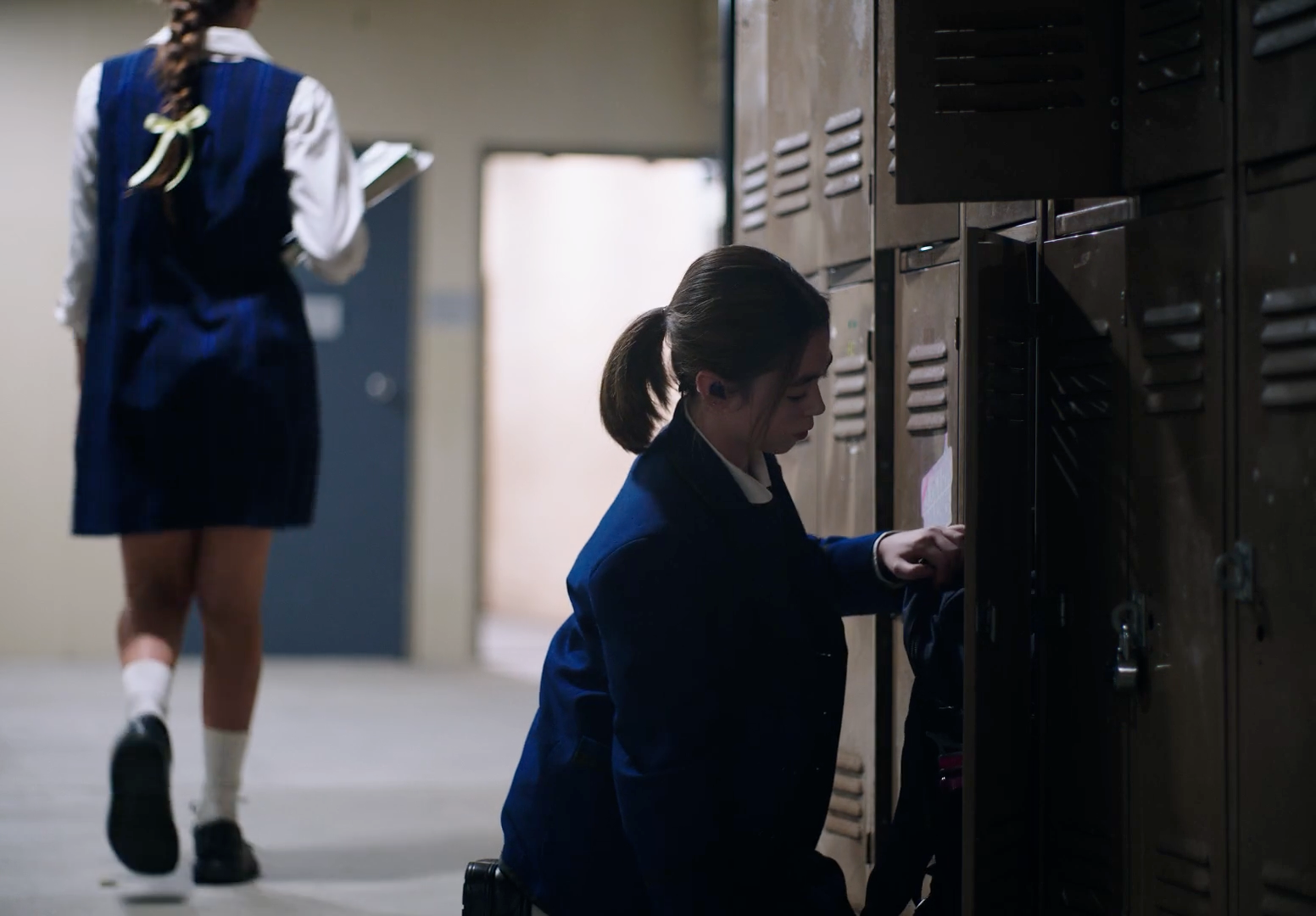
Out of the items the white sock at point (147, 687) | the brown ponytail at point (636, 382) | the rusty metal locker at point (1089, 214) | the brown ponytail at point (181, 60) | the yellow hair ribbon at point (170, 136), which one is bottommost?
the white sock at point (147, 687)

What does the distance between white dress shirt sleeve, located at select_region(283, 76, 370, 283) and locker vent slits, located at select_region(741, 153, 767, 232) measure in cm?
60

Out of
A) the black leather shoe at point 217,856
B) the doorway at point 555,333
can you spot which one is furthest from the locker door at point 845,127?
the doorway at point 555,333

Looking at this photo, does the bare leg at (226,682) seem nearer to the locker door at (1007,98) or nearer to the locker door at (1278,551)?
the locker door at (1007,98)

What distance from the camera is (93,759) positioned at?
3.19 metres

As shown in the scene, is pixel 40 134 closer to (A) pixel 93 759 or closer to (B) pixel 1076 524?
(A) pixel 93 759

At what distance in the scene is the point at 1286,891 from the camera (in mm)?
1276

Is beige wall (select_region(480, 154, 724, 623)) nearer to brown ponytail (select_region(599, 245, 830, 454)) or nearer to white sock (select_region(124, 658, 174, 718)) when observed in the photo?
white sock (select_region(124, 658, 174, 718))

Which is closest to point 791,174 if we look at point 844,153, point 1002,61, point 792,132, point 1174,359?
point 792,132

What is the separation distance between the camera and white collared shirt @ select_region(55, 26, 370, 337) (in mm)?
2178

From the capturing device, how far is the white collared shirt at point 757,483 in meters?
1.50

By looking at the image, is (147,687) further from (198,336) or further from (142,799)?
A: (198,336)

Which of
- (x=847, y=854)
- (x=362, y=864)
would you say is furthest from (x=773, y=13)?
(x=362, y=864)

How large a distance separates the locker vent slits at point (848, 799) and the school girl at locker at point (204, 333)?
2.93 feet

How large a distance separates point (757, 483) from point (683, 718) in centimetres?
30
